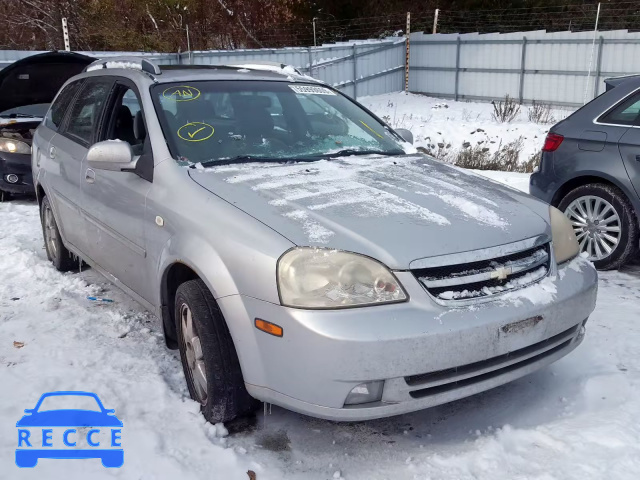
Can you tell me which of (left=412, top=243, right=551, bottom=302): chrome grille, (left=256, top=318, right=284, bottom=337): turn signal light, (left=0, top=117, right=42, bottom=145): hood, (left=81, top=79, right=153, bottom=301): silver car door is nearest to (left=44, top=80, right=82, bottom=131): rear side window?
(left=81, top=79, right=153, bottom=301): silver car door

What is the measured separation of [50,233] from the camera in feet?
17.5

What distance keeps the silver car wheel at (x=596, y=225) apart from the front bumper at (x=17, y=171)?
6.33 metres

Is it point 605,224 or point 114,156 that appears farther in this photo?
point 605,224

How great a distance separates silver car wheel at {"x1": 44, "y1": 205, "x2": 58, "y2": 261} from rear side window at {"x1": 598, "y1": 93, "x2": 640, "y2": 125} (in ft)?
15.2

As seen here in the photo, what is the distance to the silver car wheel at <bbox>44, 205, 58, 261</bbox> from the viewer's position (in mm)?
5211

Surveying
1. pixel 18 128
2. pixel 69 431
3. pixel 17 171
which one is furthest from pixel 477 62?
pixel 69 431

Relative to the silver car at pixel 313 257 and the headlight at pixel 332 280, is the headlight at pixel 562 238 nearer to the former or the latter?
the silver car at pixel 313 257

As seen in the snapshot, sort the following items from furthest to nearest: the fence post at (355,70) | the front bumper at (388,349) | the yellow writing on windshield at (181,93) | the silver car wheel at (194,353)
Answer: the fence post at (355,70), the yellow writing on windshield at (181,93), the silver car wheel at (194,353), the front bumper at (388,349)

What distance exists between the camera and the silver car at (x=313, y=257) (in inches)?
96.2

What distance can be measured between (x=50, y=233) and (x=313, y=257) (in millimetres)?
3662

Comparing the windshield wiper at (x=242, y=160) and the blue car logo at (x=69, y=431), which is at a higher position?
the windshield wiper at (x=242, y=160)

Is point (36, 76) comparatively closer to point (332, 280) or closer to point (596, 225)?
point (596, 225)

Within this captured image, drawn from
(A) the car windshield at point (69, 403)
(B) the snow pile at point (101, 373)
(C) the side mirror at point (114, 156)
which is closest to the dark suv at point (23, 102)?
(B) the snow pile at point (101, 373)

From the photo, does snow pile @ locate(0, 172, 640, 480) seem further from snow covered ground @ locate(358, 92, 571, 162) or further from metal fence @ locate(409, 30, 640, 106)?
metal fence @ locate(409, 30, 640, 106)
